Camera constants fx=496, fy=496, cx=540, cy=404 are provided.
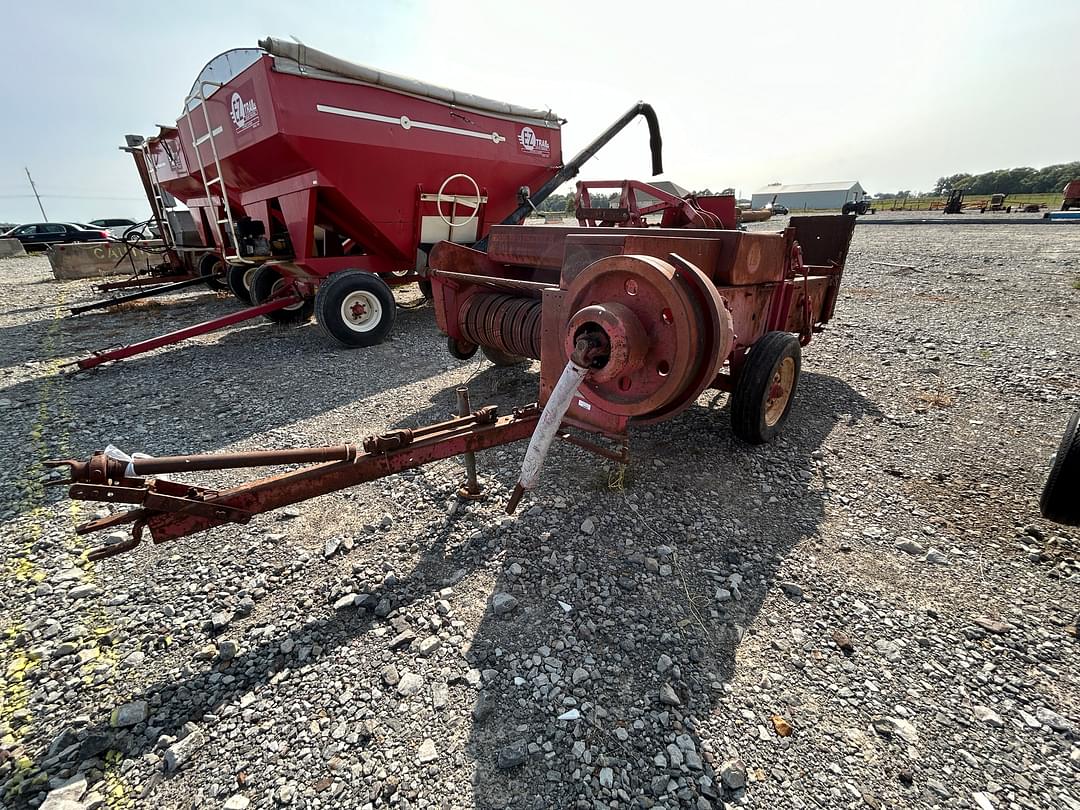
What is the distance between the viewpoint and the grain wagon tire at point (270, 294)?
294 inches

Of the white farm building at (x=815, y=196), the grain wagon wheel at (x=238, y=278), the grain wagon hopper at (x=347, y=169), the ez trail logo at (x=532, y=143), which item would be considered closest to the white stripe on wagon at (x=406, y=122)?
the grain wagon hopper at (x=347, y=169)

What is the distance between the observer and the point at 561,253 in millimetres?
4062

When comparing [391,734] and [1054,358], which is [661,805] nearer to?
[391,734]

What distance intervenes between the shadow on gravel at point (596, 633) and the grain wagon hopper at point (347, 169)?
15.2ft

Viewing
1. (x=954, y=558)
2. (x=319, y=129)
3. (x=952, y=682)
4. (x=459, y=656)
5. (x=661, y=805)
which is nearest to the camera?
(x=661, y=805)

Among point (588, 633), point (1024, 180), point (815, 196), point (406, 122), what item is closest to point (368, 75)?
point (406, 122)

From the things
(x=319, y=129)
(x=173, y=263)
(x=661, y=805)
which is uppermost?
(x=319, y=129)

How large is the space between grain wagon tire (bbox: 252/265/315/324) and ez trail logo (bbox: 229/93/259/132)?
6.23ft

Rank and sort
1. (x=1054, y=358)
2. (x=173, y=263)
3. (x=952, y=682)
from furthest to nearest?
(x=173, y=263), (x=1054, y=358), (x=952, y=682)

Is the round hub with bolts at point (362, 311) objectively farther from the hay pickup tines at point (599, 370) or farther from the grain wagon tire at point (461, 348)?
the hay pickup tines at point (599, 370)

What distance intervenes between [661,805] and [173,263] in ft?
44.1

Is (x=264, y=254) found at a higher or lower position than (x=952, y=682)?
higher

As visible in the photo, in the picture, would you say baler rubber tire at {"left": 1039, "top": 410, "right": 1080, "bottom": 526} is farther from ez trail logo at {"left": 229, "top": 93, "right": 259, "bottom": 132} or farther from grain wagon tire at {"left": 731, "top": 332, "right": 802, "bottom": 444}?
ez trail logo at {"left": 229, "top": 93, "right": 259, "bottom": 132}

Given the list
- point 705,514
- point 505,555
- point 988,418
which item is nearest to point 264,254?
point 505,555
